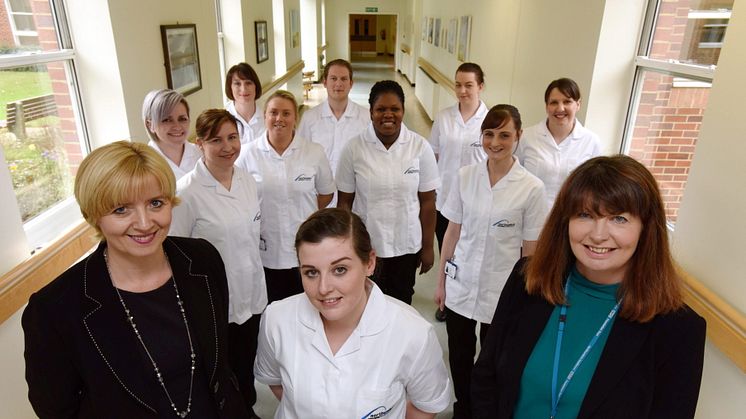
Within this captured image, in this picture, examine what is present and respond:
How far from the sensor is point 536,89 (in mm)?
4066

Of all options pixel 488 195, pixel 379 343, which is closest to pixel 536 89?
pixel 488 195

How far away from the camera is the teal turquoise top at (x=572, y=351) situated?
1.24 m

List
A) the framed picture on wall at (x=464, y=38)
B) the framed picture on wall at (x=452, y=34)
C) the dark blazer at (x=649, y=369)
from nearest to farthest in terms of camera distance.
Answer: the dark blazer at (x=649, y=369)
the framed picture on wall at (x=464, y=38)
the framed picture on wall at (x=452, y=34)

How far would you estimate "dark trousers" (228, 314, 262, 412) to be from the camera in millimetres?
2273

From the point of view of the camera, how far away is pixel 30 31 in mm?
2434

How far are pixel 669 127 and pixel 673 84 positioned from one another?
0.88 ft

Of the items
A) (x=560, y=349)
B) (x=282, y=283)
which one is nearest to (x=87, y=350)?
(x=560, y=349)

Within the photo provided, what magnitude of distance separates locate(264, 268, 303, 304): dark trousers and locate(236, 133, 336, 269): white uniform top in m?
0.09

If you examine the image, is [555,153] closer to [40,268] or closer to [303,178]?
[303,178]

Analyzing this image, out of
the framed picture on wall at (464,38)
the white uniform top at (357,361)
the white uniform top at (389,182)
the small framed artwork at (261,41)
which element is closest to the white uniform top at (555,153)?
the white uniform top at (389,182)

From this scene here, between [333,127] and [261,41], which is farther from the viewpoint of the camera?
[261,41]

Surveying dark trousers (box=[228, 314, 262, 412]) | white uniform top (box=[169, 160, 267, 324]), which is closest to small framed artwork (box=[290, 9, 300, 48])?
white uniform top (box=[169, 160, 267, 324])

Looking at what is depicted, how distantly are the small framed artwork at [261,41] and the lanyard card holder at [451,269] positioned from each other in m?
5.32

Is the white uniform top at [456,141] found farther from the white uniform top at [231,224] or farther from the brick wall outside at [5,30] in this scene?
the brick wall outside at [5,30]
